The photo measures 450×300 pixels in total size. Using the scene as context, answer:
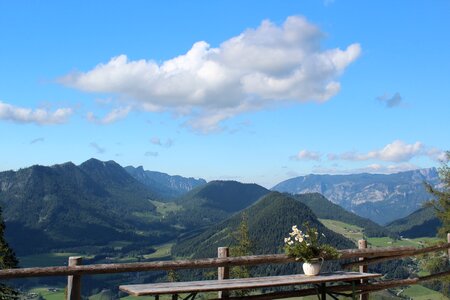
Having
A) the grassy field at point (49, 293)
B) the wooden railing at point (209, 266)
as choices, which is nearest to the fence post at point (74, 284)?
the wooden railing at point (209, 266)

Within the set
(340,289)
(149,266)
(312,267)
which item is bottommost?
(340,289)

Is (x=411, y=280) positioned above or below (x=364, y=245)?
below

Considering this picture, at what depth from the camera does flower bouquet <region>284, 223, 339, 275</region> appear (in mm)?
9992

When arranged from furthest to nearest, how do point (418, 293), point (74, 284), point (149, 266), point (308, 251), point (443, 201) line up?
1. point (418, 293)
2. point (443, 201)
3. point (308, 251)
4. point (149, 266)
5. point (74, 284)

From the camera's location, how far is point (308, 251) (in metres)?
9.97

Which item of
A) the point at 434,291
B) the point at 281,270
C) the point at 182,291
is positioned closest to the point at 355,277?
the point at 182,291

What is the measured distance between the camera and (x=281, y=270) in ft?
500

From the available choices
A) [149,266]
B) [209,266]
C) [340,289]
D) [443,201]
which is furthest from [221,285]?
[443,201]

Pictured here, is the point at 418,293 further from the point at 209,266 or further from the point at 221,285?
the point at 221,285

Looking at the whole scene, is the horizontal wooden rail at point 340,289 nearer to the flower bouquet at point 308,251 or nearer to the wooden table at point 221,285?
→ the wooden table at point 221,285

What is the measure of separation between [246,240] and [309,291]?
23562mm

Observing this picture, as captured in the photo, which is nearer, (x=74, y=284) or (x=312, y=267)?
(x=74, y=284)

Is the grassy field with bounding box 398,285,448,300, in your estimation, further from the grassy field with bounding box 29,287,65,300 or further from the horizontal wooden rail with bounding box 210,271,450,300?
the horizontal wooden rail with bounding box 210,271,450,300

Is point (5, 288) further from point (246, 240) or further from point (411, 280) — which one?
point (411, 280)
